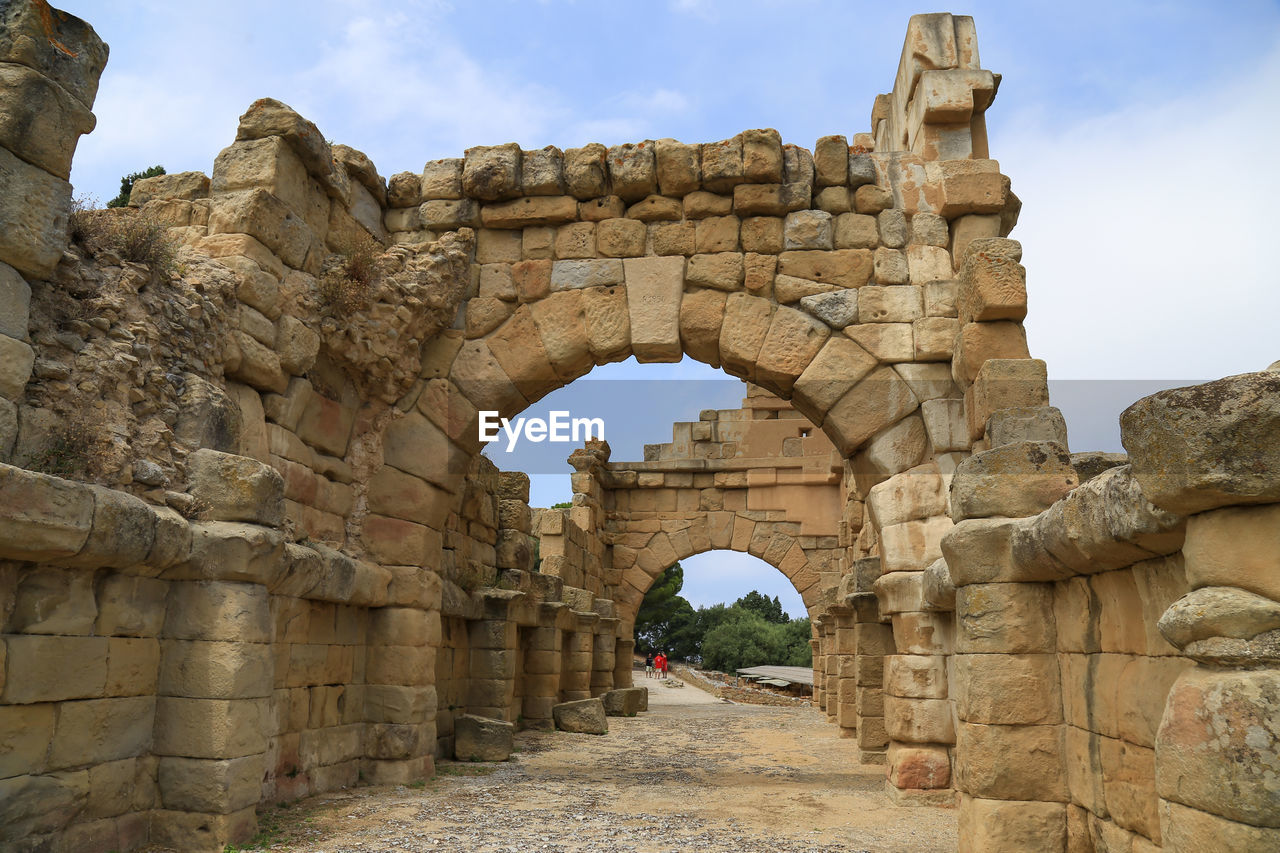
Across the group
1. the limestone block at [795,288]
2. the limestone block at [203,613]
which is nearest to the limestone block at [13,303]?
the limestone block at [203,613]

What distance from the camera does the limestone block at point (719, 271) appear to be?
6.64 meters

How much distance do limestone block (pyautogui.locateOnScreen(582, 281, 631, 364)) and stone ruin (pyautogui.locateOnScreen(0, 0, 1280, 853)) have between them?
0.03 m

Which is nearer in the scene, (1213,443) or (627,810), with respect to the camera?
(1213,443)

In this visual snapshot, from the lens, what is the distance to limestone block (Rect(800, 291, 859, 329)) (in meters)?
6.50

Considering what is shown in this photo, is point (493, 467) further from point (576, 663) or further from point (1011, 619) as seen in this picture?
point (1011, 619)

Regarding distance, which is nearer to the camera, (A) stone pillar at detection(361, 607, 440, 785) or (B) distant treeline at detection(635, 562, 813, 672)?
(A) stone pillar at detection(361, 607, 440, 785)

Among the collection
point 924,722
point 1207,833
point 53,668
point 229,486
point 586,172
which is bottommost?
point 924,722

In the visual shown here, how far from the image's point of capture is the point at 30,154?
3686 mm

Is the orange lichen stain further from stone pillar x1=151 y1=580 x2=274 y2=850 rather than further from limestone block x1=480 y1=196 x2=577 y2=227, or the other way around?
limestone block x1=480 y1=196 x2=577 y2=227

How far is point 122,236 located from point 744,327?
3792mm

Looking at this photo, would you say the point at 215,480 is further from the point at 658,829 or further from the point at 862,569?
the point at 862,569

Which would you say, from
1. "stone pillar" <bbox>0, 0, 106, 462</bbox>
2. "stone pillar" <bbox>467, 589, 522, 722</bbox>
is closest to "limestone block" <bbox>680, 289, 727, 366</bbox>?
"stone pillar" <bbox>467, 589, 522, 722</bbox>

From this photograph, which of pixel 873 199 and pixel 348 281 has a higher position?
pixel 873 199

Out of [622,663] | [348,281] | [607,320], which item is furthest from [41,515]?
[622,663]
